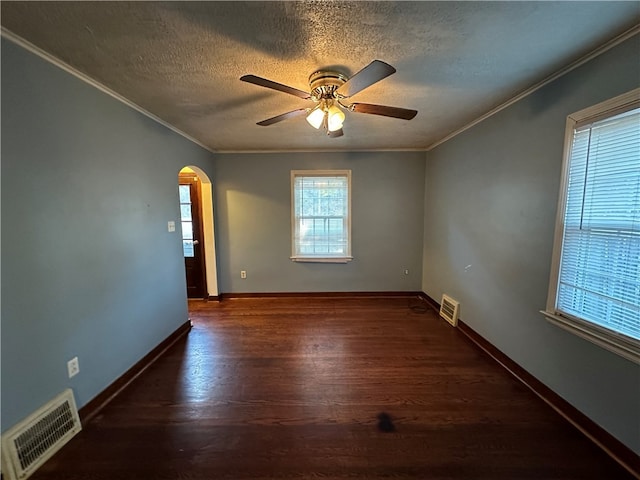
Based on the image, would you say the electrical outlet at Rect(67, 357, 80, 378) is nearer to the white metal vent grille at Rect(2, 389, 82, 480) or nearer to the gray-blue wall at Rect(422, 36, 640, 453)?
the white metal vent grille at Rect(2, 389, 82, 480)

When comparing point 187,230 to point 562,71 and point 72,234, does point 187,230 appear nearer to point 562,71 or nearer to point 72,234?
point 72,234

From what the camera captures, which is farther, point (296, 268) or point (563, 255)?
point (296, 268)

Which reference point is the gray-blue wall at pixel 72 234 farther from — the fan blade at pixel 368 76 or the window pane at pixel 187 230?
the fan blade at pixel 368 76

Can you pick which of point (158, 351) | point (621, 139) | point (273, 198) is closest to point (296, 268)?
point (273, 198)

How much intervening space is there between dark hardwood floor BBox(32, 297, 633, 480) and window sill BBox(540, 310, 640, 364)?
0.62 metres

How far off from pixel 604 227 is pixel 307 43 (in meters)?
2.05

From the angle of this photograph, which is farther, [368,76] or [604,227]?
[604,227]

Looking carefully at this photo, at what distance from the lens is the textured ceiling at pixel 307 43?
4.00ft

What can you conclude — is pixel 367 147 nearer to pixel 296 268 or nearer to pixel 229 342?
pixel 296 268

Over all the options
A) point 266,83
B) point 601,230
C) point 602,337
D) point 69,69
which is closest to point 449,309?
point 602,337

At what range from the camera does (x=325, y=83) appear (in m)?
1.77

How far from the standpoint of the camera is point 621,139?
4.81 ft

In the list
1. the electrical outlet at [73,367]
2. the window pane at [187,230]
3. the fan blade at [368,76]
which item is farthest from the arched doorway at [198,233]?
the fan blade at [368,76]

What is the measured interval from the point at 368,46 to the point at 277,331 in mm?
2835
